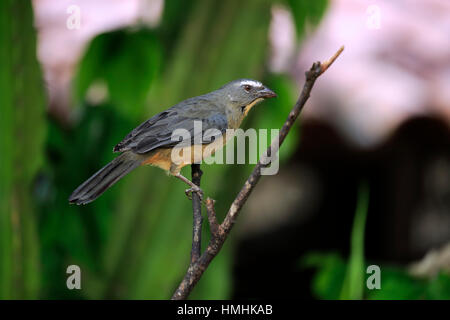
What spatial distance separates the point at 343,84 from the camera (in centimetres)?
131

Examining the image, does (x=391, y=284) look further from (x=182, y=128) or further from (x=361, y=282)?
(x=182, y=128)

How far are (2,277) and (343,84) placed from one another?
2.71 ft

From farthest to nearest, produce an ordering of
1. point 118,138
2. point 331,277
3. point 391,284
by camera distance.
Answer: point 118,138 → point 331,277 → point 391,284

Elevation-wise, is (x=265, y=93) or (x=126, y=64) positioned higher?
(x=126, y=64)

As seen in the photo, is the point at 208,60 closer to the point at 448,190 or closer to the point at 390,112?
the point at 390,112

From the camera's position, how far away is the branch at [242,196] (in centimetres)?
28

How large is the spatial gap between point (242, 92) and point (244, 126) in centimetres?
64

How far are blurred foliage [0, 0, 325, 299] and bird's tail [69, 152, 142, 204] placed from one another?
1.41ft

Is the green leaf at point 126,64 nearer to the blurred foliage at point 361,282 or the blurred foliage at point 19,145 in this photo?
the blurred foliage at point 19,145

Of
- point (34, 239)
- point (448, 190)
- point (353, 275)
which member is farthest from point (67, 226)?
point (448, 190)

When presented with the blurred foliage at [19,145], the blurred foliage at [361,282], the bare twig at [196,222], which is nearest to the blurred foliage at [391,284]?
the blurred foliage at [361,282]

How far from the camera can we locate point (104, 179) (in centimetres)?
32

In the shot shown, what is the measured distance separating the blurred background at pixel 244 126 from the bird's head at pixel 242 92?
0.82 feet

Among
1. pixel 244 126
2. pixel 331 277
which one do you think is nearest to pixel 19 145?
pixel 244 126
